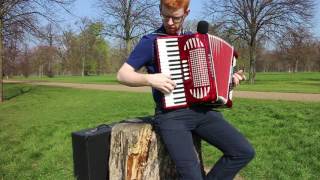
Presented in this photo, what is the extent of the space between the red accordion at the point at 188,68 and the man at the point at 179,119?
84 mm

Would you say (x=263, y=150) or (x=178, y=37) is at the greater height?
(x=178, y=37)

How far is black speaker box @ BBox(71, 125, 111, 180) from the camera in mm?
4598

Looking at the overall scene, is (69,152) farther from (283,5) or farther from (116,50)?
(116,50)

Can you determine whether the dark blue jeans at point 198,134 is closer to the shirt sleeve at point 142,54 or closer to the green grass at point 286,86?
the shirt sleeve at point 142,54

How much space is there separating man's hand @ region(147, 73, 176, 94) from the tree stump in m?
0.72

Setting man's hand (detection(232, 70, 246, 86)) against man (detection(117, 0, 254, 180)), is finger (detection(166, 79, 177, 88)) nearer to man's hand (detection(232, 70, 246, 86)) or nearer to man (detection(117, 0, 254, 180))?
man (detection(117, 0, 254, 180))

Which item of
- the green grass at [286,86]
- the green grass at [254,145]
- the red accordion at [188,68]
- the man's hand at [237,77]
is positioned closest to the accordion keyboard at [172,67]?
the red accordion at [188,68]

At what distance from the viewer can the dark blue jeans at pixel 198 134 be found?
3979mm

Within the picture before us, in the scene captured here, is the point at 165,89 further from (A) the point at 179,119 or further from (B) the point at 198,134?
(B) the point at 198,134

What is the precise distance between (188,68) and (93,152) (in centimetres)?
138

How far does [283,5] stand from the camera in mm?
38156

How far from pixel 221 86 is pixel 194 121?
0.37m

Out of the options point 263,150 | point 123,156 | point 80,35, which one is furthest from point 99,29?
point 123,156

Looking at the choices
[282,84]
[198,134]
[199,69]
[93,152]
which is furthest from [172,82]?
[282,84]
